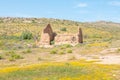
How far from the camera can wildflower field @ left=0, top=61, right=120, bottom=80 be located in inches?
991

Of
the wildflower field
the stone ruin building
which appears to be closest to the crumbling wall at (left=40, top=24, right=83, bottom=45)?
the stone ruin building

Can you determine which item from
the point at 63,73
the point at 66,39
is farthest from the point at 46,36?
the point at 63,73

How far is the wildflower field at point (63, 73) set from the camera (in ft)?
82.6

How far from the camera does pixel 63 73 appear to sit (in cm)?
2722

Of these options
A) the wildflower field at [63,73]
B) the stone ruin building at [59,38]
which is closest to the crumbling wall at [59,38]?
the stone ruin building at [59,38]

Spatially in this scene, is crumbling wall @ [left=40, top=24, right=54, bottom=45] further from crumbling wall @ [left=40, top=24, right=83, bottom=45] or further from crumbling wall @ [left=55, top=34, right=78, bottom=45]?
crumbling wall @ [left=55, top=34, right=78, bottom=45]

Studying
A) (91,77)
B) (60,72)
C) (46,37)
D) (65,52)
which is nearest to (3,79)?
(60,72)

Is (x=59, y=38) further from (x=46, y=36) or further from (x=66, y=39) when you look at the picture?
(x=46, y=36)

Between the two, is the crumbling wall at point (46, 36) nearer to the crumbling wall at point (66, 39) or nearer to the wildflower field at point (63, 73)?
the crumbling wall at point (66, 39)

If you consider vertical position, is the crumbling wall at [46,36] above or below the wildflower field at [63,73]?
above

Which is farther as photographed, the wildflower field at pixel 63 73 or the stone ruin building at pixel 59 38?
the stone ruin building at pixel 59 38

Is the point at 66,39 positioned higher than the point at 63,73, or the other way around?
the point at 66,39

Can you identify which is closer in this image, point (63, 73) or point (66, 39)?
point (63, 73)

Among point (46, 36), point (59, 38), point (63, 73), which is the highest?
point (46, 36)
